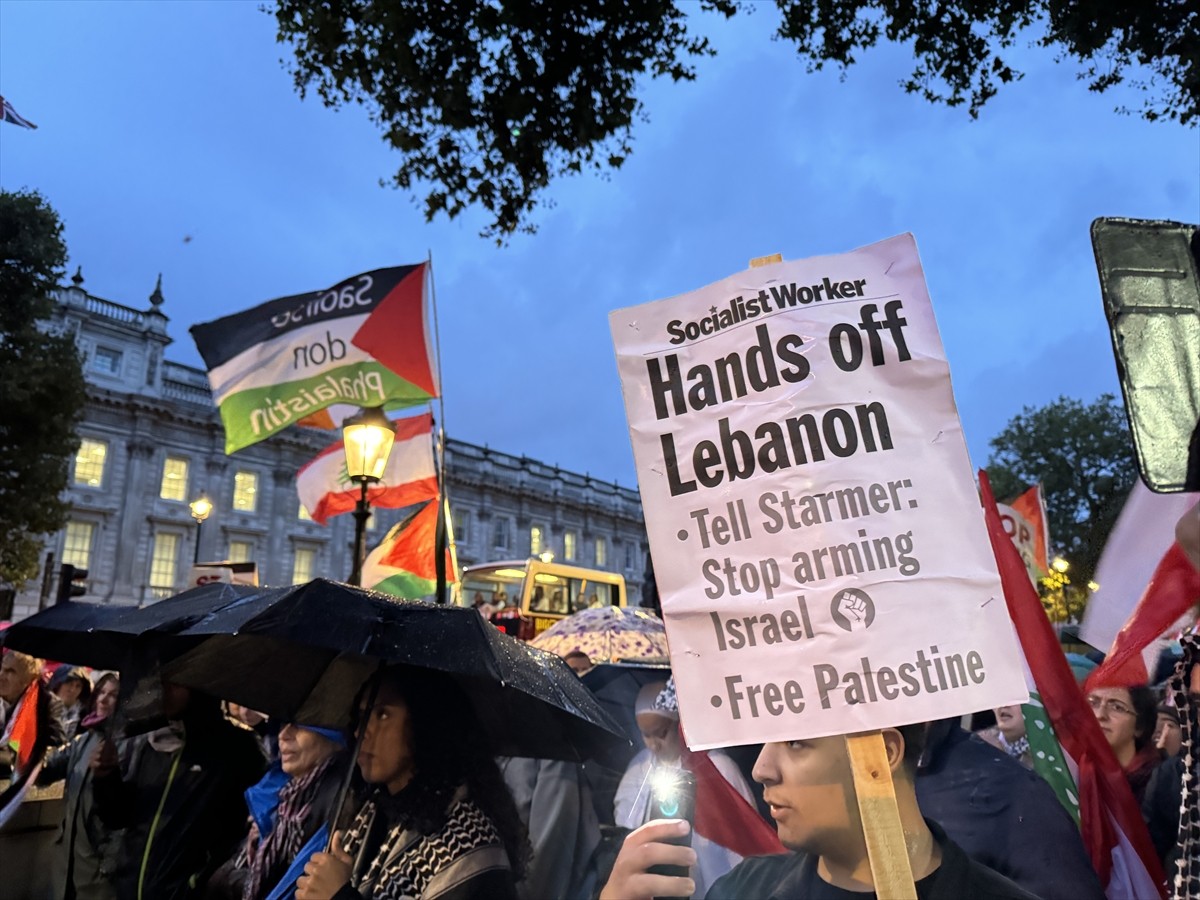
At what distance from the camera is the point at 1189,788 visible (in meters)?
2.23

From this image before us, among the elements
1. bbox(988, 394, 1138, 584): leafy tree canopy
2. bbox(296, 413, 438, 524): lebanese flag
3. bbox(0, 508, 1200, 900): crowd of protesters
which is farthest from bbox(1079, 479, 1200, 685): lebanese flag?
bbox(988, 394, 1138, 584): leafy tree canopy

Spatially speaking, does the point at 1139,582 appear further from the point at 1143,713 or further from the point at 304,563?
the point at 304,563

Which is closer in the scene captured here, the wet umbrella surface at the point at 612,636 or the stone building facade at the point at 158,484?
the wet umbrella surface at the point at 612,636

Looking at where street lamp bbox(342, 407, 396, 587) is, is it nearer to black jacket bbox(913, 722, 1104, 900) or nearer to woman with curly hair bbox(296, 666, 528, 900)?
woman with curly hair bbox(296, 666, 528, 900)

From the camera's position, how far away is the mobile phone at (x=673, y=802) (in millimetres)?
1859

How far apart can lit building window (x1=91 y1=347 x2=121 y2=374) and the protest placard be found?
41481 mm

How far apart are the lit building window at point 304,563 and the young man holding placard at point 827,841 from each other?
42.7 metres

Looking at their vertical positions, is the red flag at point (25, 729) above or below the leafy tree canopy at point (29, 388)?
below

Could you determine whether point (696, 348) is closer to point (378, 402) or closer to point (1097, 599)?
point (1097, 599)

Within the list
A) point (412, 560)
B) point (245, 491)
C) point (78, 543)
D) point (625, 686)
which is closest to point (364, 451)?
point (412, 560)

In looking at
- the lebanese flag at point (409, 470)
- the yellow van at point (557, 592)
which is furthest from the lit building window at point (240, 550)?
the lebanese flag at point (409, 470)

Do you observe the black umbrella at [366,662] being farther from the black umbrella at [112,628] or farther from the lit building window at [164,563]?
the lit building window at [164,563]

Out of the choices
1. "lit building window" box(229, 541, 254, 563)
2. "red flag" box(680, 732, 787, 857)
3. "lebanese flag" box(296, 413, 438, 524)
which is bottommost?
"red flag" box(680, 732, 787, 857)

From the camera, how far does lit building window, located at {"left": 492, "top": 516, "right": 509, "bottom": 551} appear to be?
5312cm
